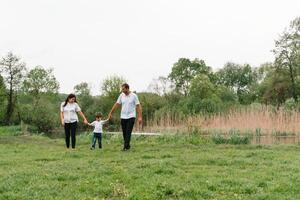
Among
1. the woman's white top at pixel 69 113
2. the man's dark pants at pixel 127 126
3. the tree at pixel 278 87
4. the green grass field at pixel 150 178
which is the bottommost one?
the green grass field at pixel 150 178

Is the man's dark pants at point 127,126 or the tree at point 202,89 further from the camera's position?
the tree at point 202,89

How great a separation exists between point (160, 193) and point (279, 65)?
172 ft

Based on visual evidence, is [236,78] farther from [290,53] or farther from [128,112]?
[128,112]

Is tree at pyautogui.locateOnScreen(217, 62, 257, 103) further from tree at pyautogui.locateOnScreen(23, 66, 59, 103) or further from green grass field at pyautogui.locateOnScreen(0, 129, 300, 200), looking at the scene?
green grass field at pyautogui.locateOnScreen(0, 129, 300, 200)

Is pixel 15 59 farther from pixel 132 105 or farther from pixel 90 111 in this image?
pixel 132 105

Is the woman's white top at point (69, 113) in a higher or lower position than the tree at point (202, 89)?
lower

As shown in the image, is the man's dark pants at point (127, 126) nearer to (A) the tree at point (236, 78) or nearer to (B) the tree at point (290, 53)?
(B) the tree at point (290, 53)

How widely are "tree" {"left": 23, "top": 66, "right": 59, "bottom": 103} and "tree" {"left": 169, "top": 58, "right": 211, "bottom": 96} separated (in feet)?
73.3

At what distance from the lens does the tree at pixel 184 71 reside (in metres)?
80.3

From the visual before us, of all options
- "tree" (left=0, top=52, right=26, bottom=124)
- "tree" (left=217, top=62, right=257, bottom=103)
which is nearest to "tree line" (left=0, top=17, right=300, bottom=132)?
"tree" (left=0, top=52, right=26, bottom=124)

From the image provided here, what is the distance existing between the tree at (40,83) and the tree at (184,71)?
22352 millimetres

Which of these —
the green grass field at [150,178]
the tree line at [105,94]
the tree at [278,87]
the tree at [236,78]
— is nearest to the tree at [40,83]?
the tree line at [105,94]

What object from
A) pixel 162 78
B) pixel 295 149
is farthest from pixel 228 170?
pixel 162 78

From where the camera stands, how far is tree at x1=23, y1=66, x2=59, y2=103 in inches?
2462
